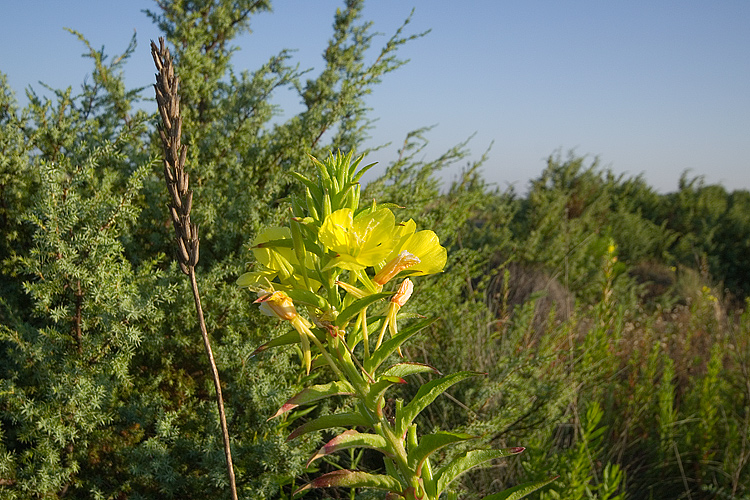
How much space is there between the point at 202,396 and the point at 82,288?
661 millimetres

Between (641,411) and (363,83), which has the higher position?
(363,83)

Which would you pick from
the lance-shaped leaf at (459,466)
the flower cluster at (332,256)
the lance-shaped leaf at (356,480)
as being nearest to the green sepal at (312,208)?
the flower cluster at (332,256)

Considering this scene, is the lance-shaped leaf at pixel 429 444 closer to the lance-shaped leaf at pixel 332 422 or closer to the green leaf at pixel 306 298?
the lance-shaped leaf at pixel 332 422

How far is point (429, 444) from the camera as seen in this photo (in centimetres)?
97

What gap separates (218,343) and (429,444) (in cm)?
143

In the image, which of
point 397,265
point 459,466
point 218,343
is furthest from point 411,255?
point 218,343

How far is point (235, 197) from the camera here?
2369 mm

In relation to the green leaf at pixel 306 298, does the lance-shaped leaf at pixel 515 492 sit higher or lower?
lower

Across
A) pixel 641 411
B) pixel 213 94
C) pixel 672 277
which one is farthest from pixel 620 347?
pixel 672 277

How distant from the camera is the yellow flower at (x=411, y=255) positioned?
0.99 m

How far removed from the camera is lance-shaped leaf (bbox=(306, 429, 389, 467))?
2.99 ft

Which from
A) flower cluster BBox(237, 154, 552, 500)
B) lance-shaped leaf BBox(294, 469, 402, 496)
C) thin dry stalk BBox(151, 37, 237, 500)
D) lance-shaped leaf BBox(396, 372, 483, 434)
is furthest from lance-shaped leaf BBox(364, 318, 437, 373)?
thin dry stalk BBox(151, 37, 237, 500)

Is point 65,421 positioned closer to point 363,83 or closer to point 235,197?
point 235,197

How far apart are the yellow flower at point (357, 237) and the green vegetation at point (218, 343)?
296mm
